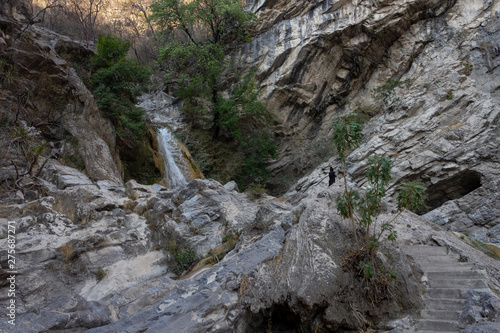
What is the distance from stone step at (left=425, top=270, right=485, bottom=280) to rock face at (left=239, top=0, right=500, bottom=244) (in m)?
7.40

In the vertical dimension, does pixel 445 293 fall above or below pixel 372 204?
below

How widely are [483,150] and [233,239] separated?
12.3m

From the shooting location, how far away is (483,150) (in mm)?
12961

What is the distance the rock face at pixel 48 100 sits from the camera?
11930mm

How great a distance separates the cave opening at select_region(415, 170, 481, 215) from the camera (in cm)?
1335

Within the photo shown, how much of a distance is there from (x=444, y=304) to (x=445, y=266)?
5.48 feet

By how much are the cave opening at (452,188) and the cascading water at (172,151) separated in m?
12.6

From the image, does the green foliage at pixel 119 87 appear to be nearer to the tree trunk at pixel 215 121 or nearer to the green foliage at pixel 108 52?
the green foliage at pixel 108 52

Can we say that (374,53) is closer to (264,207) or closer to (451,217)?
(451,217)

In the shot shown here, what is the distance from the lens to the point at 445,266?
20.6 feet

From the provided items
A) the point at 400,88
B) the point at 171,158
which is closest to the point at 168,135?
the point at 171,158

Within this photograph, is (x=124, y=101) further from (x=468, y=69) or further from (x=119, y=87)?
(x=468, y=69)

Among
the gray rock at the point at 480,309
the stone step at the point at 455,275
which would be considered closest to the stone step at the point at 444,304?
the gray rock at the point at 480,309

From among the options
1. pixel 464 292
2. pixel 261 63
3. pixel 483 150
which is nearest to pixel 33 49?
pixel 261 63
